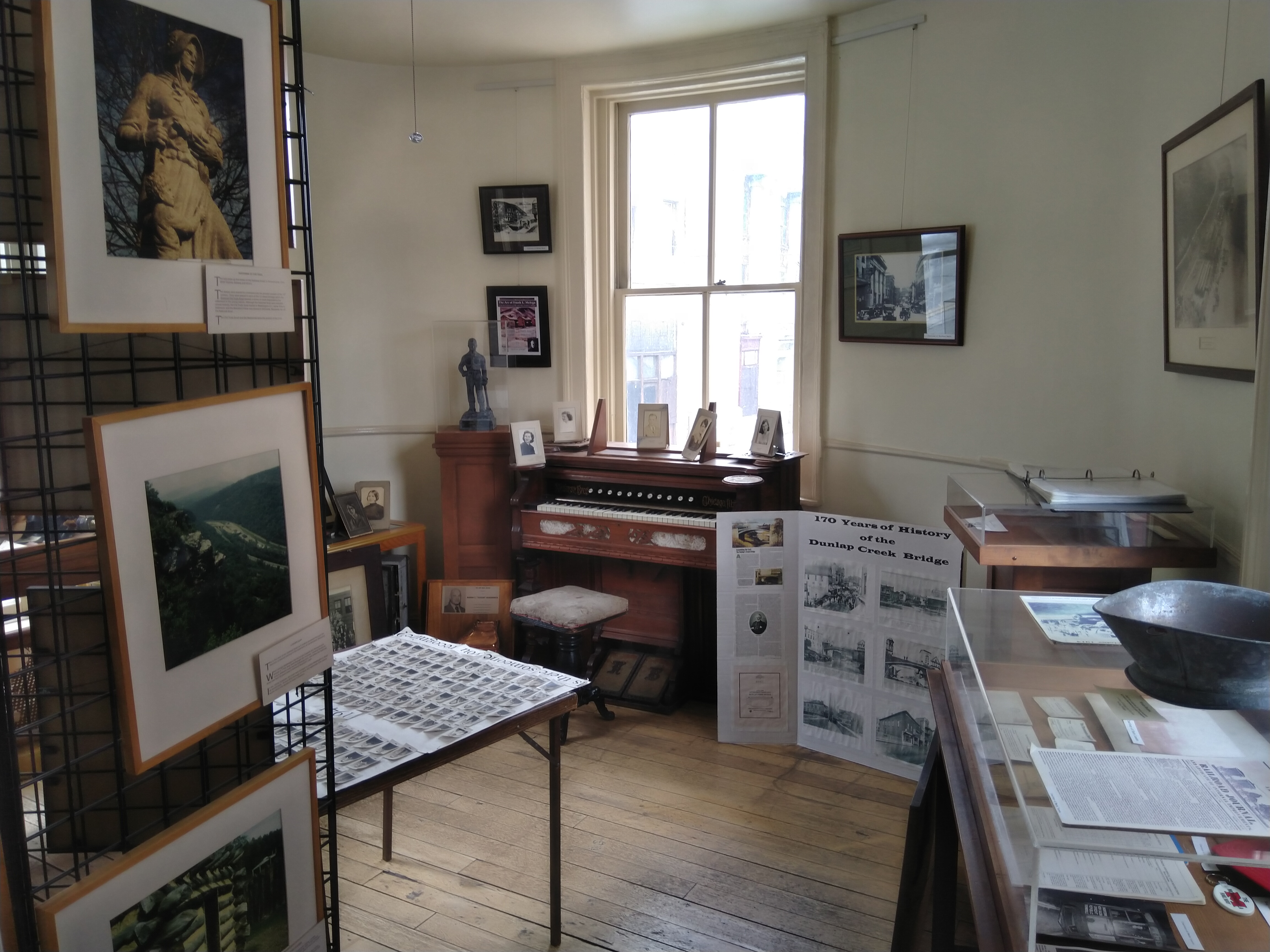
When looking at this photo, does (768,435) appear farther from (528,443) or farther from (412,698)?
(412,698)

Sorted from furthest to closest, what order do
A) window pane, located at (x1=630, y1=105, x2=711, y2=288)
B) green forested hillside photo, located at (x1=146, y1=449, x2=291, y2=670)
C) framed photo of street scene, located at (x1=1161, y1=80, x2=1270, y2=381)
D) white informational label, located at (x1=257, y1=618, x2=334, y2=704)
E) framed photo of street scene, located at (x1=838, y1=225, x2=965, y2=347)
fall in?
window pane, located at (x1=630, y1=105, x2=711, y2=288), framed photo of street scene, located at (x1=838, y1=225, x2=965, y2=347), framed photo of street scene, located at (x1=1161, y1=80, x2=1270, y2=381), white informational label, located at (x1=257, y1=618, x2=334, y2=704), green forested hillside photo, located at (x1=146, y1=449, x2=291, y2=670)

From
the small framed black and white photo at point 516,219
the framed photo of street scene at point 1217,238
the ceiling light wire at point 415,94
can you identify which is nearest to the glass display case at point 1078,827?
the framed photo of street scene at point 1217,238

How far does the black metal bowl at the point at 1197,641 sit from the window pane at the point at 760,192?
306cm

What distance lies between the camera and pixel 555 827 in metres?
2.45

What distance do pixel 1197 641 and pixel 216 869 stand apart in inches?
53.8

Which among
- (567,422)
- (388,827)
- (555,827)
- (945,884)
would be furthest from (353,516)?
(945,884)

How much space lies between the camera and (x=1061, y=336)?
3322 millimetres

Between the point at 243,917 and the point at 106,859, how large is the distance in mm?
203

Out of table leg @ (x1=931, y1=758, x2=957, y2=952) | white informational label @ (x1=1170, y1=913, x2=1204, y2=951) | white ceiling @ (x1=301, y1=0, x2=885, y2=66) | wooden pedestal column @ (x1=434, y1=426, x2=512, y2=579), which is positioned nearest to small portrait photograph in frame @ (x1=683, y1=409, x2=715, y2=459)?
wooden pedestal column @ (x1=434, y1=426, x2=512, y2=579)

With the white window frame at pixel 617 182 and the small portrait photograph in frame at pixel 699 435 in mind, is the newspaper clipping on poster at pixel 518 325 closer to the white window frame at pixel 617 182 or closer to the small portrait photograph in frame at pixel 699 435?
the white window frame at pixel 617 182

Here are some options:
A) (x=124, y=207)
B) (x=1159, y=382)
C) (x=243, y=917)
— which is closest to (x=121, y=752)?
(x=243, y=917)

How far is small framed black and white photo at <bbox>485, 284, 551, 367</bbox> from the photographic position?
4758mm

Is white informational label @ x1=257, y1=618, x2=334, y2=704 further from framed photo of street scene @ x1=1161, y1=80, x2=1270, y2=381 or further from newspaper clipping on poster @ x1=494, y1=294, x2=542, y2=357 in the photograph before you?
newspaper clipping on poster @ x1=494, y1=294, x2=542, y2=357

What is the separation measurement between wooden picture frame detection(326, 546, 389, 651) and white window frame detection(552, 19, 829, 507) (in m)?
1.32
